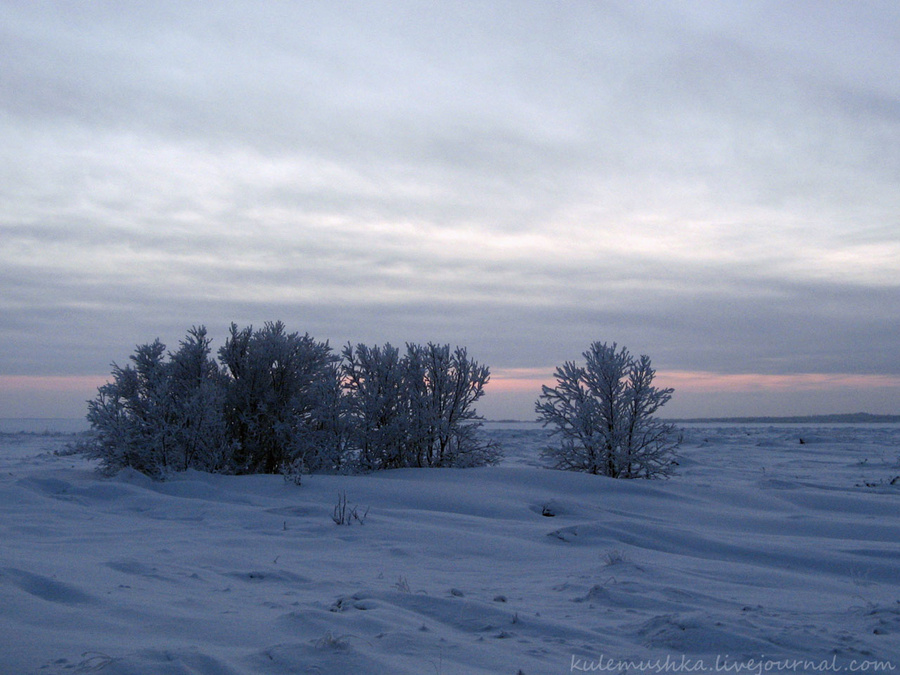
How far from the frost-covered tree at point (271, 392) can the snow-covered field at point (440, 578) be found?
1833mm

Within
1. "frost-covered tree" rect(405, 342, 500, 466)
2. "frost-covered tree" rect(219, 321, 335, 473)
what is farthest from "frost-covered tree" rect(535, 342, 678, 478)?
"frost-covered tree" rect(219, 321, 335, 473)

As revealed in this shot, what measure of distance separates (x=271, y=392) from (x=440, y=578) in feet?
23.9

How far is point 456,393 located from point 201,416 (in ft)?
12.9

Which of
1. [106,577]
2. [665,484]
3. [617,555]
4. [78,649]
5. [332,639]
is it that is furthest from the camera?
[665,484]

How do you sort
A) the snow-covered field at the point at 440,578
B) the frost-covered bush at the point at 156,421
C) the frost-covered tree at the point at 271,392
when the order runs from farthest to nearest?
the frost-covered tree at the point at 271,392, the frost-covered bush at the point at 156,421, the snow-covered field at the point at 440,578

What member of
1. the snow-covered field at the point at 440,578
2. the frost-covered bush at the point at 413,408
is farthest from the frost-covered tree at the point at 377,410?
the snow-covered field at the point at 440,578

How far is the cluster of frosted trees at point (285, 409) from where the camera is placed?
1000 cm

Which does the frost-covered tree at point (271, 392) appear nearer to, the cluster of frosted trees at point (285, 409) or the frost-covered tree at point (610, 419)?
the cluster of frosted trees at point (285, 409)

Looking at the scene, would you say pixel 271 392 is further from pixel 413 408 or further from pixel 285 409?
pixel 413 408

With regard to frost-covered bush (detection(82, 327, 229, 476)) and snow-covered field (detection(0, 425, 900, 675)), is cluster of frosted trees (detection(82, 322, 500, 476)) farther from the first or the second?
snow-covered field (detection(0, 425, 900, 675))

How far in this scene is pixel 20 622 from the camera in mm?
2869

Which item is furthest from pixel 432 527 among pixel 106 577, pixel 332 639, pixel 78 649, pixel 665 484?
pixel 665 484

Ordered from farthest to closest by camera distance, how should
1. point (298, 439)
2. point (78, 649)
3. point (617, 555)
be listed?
point (298, 439)
point (617, 555)
point (78, 649)

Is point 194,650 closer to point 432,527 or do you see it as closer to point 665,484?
point 432,527
